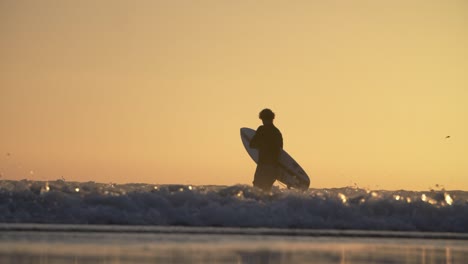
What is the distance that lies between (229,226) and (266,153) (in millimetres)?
4271

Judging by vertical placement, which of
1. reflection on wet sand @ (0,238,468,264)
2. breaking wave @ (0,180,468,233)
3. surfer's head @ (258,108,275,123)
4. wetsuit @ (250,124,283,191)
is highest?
surfer's head @ (258,108,275,123)

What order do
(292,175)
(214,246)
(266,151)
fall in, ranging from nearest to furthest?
(214,246)
(266,151)
(292,175)

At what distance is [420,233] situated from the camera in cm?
1978

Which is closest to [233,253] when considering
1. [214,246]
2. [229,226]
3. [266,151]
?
[214,246]

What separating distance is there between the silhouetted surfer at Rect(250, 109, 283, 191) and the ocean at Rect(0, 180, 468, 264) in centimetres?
180

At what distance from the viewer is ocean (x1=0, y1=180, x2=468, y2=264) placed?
14.2 m

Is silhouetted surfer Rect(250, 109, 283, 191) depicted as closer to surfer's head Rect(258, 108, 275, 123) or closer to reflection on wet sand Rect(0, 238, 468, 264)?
surfer's head Rect(258, 108, 275, 123)

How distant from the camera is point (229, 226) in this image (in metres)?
19.8

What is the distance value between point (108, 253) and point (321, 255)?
2.65 metres

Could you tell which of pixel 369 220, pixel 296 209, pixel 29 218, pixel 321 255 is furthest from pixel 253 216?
pixel 321 255

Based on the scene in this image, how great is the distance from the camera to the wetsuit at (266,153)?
77.9ft

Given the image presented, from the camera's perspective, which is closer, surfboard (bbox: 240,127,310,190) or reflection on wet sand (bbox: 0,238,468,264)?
reflection on wet sand (bbox: 0,238,468,264)

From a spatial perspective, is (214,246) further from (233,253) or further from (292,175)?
(292,175)

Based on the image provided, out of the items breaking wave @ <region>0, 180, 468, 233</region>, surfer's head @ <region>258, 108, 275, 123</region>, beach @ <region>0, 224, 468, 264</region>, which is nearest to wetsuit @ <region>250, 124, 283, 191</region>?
surfer's head @ <region>258, 108, 275, 123</region>
